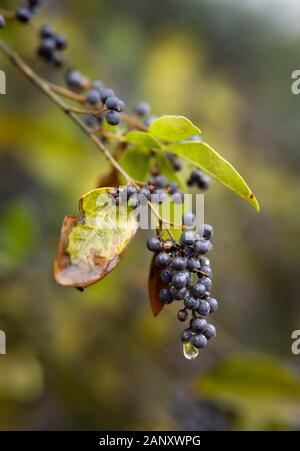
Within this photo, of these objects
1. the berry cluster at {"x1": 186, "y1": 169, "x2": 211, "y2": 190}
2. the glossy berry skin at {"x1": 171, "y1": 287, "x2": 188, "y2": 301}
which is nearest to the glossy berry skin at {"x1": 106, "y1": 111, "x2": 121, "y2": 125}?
the berry cluster at {"x1": 186, "y1": 169, "x2": 211, "y2": 190}

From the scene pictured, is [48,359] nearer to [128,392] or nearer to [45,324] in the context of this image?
[45,324]

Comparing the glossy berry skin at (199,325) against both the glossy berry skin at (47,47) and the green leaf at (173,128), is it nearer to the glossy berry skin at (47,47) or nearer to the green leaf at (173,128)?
the green leaf at (173,128)

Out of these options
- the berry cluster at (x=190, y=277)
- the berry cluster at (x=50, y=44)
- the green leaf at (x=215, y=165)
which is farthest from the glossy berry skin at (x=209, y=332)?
the berry cluster at (x=50, y=44)

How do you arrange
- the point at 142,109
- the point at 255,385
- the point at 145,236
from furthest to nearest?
the point at 145,236 → the point at 255,385 → the point at 142,109

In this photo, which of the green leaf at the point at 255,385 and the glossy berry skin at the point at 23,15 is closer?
the glossy berry skin at the point at 23,15

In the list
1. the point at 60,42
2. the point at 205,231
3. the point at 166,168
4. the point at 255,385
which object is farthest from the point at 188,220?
the point at 255,385

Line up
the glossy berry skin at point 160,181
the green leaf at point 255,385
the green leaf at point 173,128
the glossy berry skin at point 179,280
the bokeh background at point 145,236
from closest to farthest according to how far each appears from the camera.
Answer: the glossy berry skin at point 179,280, the green leaf at point 173,128, the glossy berry skin at point 160,181, the green leaf at point 255,385, the bokeh background at point 145,236

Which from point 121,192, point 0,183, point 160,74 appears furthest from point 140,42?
point 121,192

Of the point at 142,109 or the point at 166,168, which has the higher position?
the point at 142,109

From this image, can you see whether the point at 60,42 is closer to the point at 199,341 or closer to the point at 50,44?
the point at 50,44
